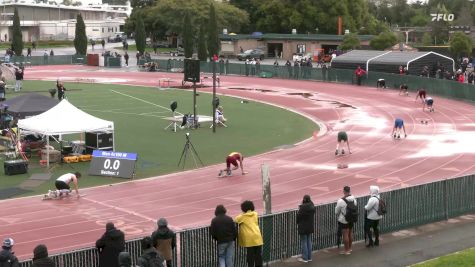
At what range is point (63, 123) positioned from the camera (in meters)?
26.3

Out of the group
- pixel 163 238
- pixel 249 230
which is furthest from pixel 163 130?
pixel 163 238

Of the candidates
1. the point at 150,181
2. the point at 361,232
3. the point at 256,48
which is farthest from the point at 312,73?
the point at 361,232

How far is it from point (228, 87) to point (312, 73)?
9.36 meters

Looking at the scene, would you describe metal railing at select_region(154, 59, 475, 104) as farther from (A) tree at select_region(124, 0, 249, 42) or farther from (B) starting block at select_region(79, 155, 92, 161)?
(B) starting block at select_region(79, 155, 92, 161)

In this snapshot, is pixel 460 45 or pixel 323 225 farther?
pixel 460 45

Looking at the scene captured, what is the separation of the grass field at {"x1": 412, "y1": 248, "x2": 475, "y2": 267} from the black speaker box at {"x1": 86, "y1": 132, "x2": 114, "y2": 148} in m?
15.6

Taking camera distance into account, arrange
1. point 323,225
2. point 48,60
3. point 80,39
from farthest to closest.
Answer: point 80,39, point 48,60, point 323,225

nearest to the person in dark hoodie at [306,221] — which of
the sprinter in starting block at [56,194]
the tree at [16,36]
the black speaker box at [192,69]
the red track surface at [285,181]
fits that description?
the red track surface at [285,181]

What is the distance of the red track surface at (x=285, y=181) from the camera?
1878 cm

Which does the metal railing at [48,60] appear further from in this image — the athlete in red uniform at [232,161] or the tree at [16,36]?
the athlete in red uniform at [232,161]

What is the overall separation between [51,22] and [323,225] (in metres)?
134

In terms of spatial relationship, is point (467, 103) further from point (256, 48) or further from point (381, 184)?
point (256, 48)

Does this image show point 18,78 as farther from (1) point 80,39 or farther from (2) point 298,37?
(2) point 298,37

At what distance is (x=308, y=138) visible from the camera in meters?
33.4
